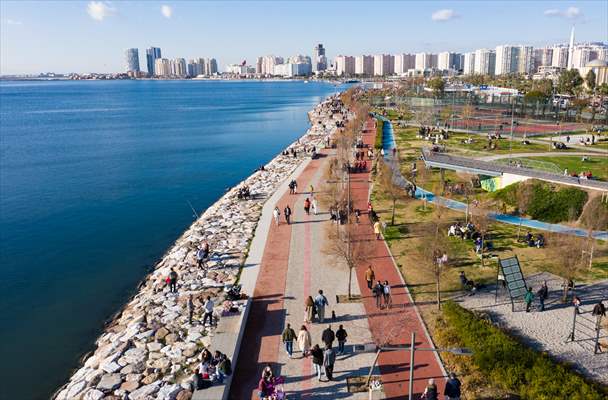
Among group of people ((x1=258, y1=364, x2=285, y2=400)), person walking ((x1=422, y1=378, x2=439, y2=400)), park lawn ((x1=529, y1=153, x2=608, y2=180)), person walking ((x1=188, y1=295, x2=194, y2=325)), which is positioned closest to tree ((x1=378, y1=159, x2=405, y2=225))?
park lawn ((x1=529, y1=153, x2=608, y2=180))

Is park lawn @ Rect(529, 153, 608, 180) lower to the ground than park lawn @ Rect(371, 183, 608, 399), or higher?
higher

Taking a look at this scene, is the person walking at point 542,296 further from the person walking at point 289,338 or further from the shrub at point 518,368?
the person walking at point 289,338

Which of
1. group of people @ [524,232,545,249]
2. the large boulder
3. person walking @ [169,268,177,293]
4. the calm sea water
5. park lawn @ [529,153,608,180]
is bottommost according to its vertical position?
the calm sea water

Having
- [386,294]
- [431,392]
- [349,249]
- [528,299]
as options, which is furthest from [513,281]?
[431,392]

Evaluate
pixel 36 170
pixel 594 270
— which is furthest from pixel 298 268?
pixel 36 170

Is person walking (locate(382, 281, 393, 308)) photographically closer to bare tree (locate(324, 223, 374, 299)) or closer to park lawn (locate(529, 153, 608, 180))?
bare tree (locate(324, 223, 374, 299))

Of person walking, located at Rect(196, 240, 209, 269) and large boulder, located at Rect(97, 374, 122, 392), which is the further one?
person walking, located at Rect(196, 240, 209, 269)

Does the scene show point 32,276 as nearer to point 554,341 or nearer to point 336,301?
point 336,301

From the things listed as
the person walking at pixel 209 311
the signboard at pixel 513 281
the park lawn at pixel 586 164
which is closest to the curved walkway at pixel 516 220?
the signboard at pixel 513 281
